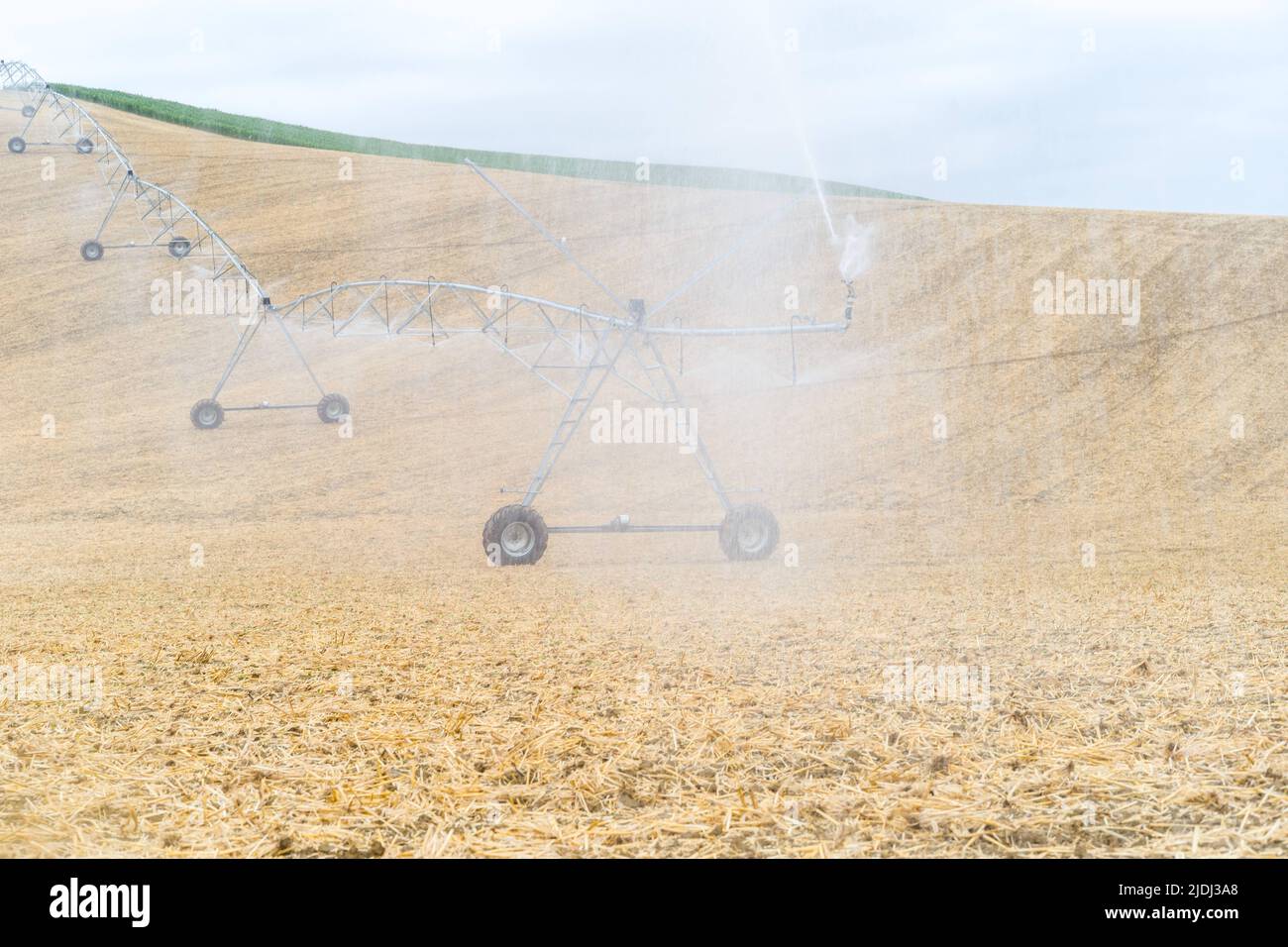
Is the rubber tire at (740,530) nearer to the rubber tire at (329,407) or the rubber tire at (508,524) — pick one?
the rubber tire at (508,524)

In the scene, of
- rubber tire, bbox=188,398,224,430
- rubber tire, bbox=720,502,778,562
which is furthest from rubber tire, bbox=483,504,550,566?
rubber tire, bbox=188,398,224,430

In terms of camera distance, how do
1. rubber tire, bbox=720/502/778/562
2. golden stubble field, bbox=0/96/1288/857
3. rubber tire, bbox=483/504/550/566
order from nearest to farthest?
golden stubble field, bbox=0/96/1288/857, rubber tire, bbox=483/504/550/566, rubber tire, bbox=720/502/778/562

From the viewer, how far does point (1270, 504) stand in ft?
Result: 68.1

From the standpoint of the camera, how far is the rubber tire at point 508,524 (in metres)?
14.9

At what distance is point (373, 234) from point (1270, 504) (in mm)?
32477

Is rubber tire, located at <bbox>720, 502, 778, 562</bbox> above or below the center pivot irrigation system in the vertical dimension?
below

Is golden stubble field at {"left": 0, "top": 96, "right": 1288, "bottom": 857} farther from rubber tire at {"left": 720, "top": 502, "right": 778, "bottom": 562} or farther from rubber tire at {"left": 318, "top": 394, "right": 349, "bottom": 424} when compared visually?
rubber tire at {"left": 318, "top": 394, "right": 349, "bottom": 424}

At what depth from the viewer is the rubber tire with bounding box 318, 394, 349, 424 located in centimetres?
2917

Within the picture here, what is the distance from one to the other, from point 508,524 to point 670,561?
2.45 m

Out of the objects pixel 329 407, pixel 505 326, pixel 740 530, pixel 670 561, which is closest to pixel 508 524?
pixel 670 561

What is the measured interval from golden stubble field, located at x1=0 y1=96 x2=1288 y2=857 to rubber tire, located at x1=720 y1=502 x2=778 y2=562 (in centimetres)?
39

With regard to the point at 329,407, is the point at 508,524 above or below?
below

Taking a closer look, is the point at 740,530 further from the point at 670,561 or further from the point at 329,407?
the point at 329,407

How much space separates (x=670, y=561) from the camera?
634 inches
